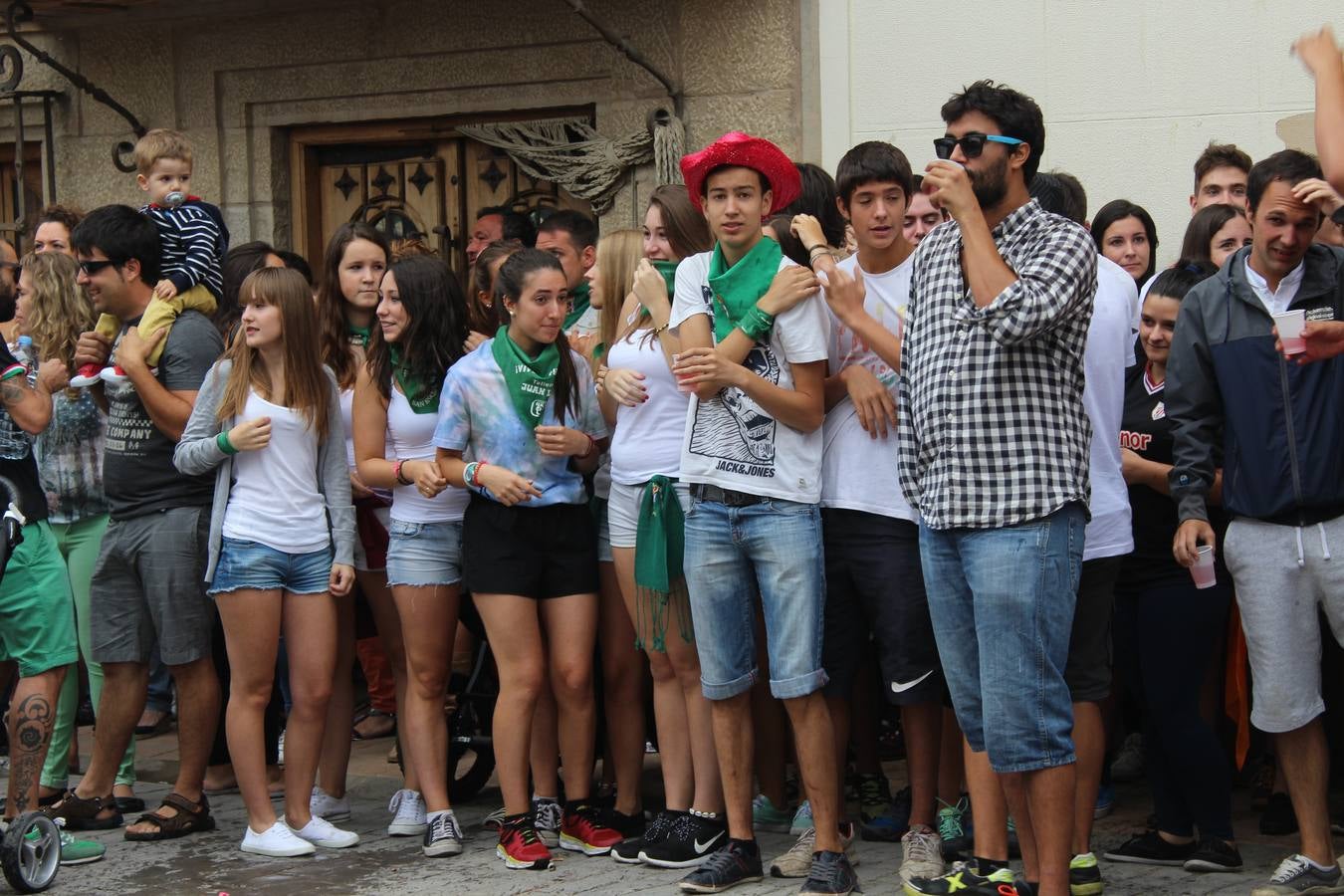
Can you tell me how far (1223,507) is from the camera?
17.6ft

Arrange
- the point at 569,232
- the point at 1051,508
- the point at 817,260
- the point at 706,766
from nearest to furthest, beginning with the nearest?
the point at 1051,508 < the point at 817,260 < the point at 706,766 < the point at 569,232

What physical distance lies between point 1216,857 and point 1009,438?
170cm

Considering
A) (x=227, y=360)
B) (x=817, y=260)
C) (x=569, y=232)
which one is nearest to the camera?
(x=817, y=260)

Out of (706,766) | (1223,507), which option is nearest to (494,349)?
(706,766)

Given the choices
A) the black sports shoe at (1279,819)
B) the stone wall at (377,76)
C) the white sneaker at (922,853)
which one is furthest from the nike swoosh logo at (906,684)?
the stone wall at (377,76)

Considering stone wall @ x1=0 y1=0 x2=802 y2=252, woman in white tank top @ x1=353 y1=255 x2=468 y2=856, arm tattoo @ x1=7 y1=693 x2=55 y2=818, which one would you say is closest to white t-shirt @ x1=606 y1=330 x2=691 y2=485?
woman in white tank top @ x1=353 y1=255 x2=468 y2=856

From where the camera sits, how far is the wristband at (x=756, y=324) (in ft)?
17.0

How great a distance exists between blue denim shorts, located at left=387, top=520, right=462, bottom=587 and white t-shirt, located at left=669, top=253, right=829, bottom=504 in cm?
102

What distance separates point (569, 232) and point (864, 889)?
9.68 feet

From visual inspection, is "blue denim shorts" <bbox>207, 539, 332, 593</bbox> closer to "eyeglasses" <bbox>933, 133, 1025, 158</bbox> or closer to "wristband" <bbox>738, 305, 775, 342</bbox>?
"wristband" <bbox>738, 305, 775, 342</bbox>

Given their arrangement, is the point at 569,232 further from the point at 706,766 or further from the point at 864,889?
the point at 864,889

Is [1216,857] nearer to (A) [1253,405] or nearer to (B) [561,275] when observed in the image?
(A) [1253,405]

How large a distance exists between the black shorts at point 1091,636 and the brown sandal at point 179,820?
313cm

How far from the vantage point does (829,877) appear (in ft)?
16.8
